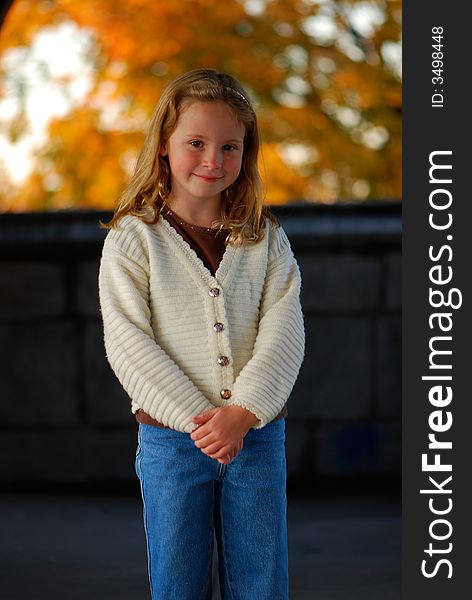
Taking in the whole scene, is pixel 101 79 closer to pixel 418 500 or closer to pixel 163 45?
pixel 163 45

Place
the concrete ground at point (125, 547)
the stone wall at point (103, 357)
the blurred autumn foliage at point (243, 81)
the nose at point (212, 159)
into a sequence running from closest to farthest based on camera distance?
the nose at point (212, 159) < the concrete ground at point (125, 547) < the stone wall at point (103, 357) < the blurred autumn foliage at point (243, 81)

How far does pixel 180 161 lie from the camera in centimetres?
216

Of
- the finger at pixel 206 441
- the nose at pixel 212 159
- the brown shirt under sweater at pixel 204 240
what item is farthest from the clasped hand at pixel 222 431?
the nose at pixel 212 159

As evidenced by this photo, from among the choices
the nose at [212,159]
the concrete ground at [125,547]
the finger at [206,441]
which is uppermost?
the nose at [212,159]

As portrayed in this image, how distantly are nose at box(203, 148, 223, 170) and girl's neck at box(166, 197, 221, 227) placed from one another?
0.12 m

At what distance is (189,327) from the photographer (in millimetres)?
2135

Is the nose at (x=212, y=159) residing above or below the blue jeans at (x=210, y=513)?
above

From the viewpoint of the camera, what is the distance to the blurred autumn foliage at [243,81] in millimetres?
7902

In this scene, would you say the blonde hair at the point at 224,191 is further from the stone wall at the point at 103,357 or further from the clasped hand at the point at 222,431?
the stone wall at the point at 103,357

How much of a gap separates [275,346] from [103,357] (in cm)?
206

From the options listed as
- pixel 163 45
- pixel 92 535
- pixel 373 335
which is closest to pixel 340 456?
pixel 373 335

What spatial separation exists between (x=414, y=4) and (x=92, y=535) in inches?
83.8

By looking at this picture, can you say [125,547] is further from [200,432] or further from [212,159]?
[212,159]

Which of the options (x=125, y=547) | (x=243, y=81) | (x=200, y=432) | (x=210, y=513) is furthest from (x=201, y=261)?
(x=243, y=81)
